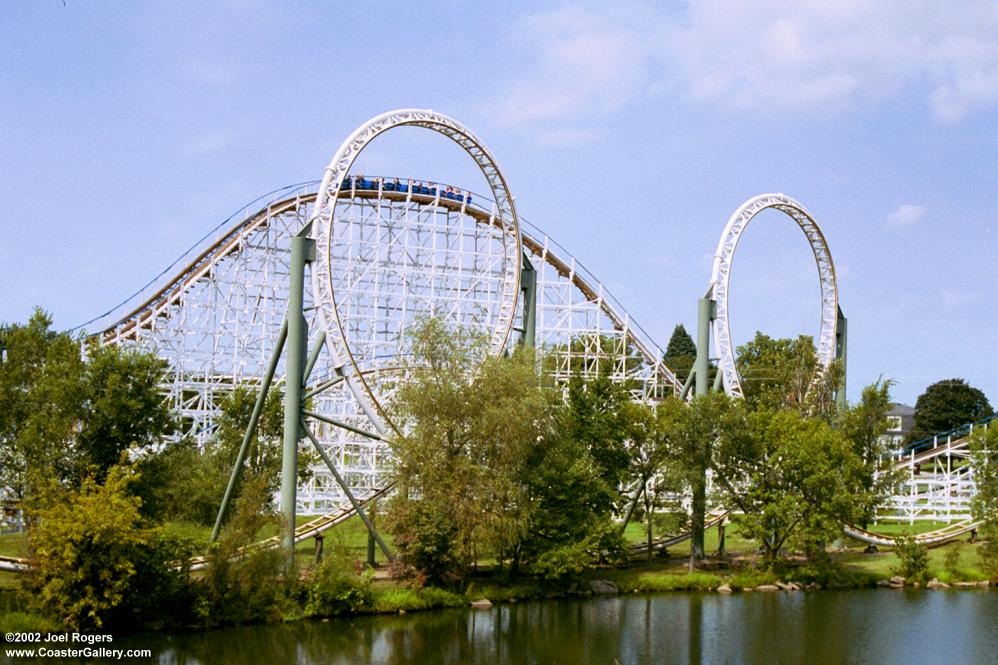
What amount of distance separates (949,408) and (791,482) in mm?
36807

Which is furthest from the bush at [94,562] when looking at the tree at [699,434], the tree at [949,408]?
the tree at [949,408]

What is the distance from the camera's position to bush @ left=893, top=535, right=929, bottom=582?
2473 cm

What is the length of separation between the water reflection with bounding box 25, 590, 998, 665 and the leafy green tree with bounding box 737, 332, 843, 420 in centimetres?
632

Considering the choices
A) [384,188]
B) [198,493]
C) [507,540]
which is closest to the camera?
[507,540]

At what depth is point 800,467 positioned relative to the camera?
23.8 metres

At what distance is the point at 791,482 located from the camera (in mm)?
24078

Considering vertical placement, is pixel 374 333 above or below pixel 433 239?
below

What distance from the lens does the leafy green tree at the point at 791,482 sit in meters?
23.6

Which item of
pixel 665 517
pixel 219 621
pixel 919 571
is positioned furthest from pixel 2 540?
pixel 919 571

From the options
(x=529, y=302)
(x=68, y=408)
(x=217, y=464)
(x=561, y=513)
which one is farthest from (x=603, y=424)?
(x=68, y=408)

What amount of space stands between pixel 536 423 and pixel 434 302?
32.8ft

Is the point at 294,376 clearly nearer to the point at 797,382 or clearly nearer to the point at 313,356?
the point at 313,356

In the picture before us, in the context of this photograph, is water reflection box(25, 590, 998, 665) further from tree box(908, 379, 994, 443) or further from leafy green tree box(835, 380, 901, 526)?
tree box(908, 379, 994, 443)

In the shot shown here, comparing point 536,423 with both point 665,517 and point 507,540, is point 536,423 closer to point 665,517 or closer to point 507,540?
point 507,540
